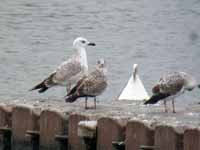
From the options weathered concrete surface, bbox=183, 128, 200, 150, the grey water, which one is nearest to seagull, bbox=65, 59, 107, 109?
weathered concrete surface, bbox=183, 128, 200, 150

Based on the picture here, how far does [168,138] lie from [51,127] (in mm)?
1749

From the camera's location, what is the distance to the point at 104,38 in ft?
83.3

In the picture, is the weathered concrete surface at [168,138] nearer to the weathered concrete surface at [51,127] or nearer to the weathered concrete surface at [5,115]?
the weathered concrete surface at [51,127]

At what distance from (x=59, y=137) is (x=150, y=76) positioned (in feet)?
34.9

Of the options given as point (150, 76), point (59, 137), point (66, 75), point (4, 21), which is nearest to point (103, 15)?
point (4, 21)

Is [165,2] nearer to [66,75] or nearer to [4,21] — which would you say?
[4,21]

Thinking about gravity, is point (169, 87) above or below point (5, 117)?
above

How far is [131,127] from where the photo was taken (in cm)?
888

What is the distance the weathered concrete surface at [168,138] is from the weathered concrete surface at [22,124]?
1.91 meters

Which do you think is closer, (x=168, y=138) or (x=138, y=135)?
(x=168, y=138)

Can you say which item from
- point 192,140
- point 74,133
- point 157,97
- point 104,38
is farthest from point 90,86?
point 104,38

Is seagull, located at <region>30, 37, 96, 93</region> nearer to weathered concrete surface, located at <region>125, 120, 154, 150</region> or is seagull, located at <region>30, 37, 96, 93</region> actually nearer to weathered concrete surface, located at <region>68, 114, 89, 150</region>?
weathered concrete surface, located at <region>68, 114, 89, 150</region>

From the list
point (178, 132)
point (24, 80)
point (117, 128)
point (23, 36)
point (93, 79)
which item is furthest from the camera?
point (23, 36)

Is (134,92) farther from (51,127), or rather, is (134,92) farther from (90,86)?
(51,127)
